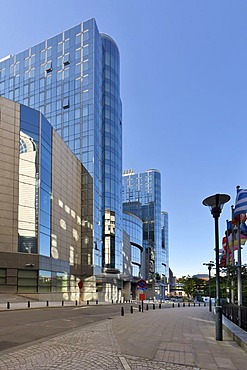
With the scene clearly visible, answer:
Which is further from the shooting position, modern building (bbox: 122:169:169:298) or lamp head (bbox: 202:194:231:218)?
modern building (bbox: 122:169:169:298)

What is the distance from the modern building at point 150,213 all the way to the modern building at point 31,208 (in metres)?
79.5

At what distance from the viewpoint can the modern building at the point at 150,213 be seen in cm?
13962

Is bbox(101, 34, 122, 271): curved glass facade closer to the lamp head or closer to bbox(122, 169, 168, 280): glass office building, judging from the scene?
bbox(122, 169, 168, 280): glass office building

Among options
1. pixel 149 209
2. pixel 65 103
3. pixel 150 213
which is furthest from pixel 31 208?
pixel 149 209

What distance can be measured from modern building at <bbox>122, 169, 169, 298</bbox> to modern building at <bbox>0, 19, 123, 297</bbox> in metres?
60.1

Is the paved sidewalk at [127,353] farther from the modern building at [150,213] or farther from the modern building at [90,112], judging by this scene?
the modern building at [150,213]

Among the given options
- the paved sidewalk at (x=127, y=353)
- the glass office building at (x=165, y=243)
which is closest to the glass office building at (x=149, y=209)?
the glass office building at (x=165, y=243)

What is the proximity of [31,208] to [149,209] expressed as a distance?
99563 mm

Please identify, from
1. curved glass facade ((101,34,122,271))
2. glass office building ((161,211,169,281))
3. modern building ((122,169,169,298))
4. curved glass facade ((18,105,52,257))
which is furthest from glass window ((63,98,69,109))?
glass office building ((161,211,169,281))

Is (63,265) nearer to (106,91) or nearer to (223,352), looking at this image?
(106,91)

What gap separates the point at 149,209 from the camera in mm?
145750

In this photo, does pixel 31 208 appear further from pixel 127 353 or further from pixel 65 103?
pixel 127 353

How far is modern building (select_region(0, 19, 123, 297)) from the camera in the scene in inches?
2752

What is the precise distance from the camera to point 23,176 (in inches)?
1917
